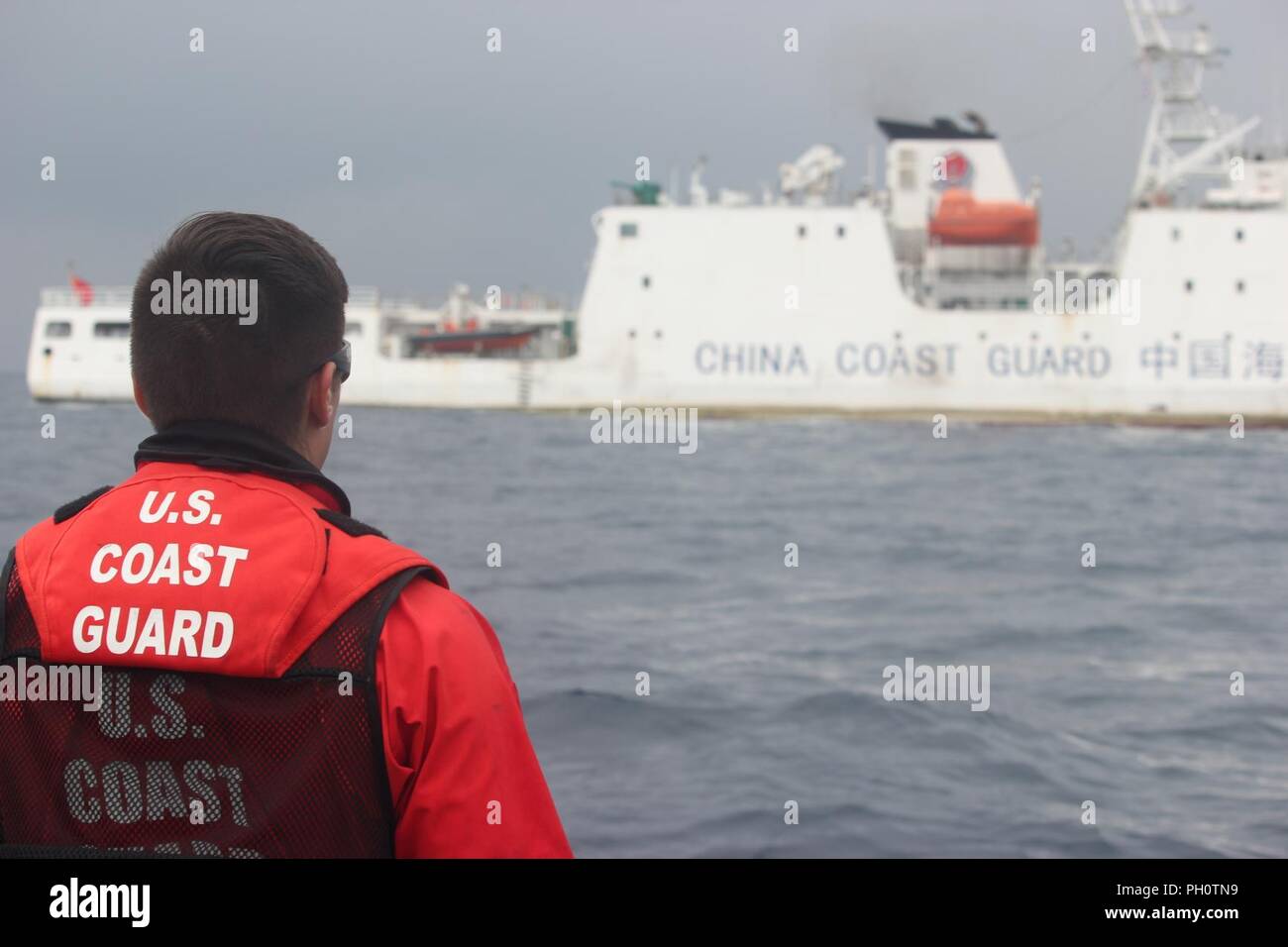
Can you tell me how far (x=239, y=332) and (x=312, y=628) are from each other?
0.35 metres

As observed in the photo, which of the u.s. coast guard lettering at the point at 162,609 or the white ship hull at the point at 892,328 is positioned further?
the white ship hull at the point at 892,328

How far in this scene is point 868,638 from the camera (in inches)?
334

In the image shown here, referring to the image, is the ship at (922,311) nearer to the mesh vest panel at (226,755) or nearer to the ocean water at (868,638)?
the ocean water at (868,638)

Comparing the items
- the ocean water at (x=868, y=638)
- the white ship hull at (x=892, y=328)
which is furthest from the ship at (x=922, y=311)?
the ocean water at (x=868, y=638)

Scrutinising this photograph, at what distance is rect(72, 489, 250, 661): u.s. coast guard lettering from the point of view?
1322mm

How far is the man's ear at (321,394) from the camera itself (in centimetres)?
153

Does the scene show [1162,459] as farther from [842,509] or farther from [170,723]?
[170,723]

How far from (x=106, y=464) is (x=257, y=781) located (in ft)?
56.0

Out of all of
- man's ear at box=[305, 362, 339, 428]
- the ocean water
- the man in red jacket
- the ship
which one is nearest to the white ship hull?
the ship

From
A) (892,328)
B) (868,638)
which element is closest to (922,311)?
(892,328)

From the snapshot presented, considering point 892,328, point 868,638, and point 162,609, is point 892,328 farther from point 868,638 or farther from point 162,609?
point 162,609

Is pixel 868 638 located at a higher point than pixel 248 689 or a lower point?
lower

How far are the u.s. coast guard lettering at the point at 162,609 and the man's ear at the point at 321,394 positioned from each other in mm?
207
